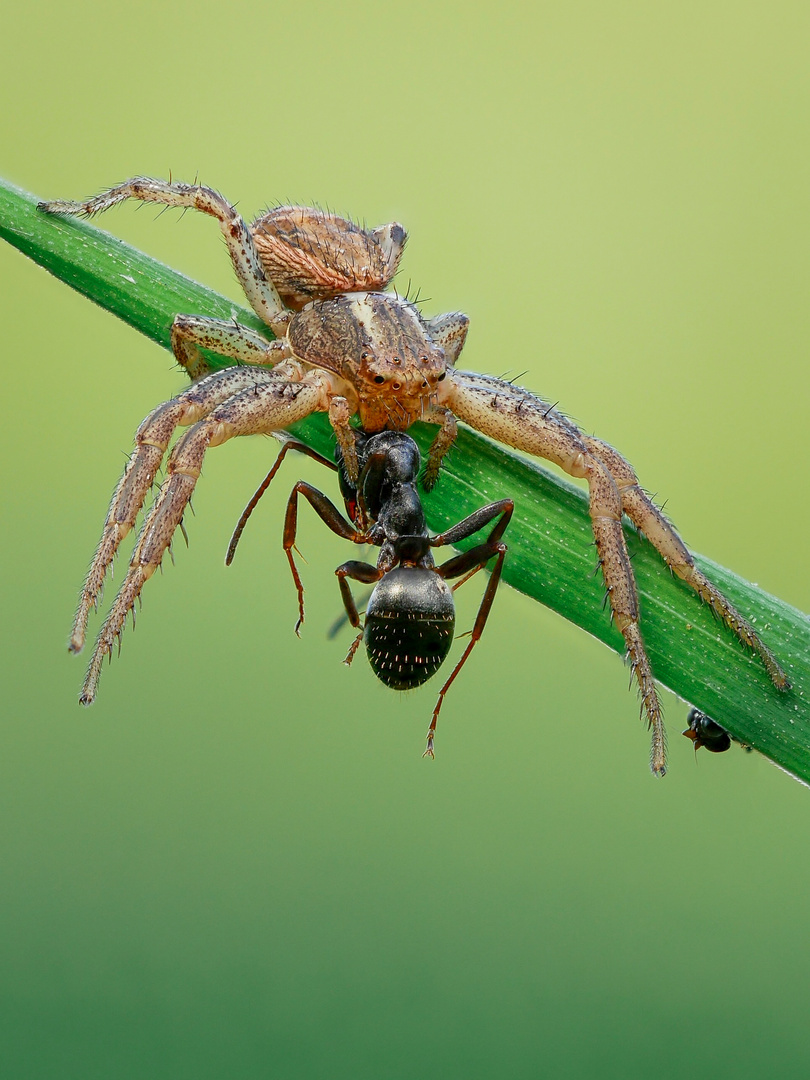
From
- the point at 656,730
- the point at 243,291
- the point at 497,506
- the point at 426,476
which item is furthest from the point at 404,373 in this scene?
the point at 656,730

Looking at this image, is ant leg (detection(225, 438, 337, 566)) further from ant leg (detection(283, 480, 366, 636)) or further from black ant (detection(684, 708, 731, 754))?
black ant (detection(684, 708, 731, 754))

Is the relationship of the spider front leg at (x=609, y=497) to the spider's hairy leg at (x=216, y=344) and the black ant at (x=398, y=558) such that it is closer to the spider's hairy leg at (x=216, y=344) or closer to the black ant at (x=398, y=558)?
the black ant at (x=398, y=558)

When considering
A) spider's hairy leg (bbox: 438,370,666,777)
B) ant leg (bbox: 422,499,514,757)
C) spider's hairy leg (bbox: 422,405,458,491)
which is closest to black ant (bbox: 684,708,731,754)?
spider's hairy leg (bbox: 438,370,666,777)

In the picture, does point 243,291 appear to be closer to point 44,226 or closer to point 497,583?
point 44,226

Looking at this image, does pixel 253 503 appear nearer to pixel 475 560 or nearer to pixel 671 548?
pixel 475 560

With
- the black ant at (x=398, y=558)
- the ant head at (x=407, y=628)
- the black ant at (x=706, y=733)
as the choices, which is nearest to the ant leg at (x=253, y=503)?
the black ant at (x=398, y=558)
